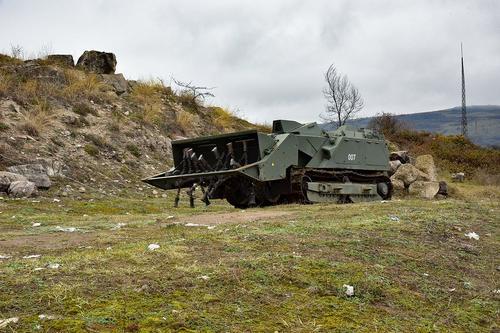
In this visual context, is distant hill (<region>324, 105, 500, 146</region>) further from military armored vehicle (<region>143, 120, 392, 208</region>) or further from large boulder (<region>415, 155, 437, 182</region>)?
military armored vehicle (<region>143, 120, 392, 208</region>)

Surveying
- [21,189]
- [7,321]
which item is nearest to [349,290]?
[7,321]

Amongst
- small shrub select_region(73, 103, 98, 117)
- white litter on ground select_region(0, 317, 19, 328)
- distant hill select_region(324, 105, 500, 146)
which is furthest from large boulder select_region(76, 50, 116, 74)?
distant hill select_region(324, 105, 500, 146)

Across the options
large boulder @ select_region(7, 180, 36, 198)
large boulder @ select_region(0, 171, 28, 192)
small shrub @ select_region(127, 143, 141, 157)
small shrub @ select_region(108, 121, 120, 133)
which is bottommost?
large boulder @ select_region(7, 180, 36, 198)

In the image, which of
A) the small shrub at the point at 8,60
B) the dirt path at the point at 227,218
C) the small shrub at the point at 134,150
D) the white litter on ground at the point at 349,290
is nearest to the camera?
the white litter on ground at the point at 349,290

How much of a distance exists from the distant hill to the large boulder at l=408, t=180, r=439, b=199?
9321 centimetres

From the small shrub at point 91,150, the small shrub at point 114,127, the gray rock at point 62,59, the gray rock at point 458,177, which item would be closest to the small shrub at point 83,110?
the small shrub at point 114,127

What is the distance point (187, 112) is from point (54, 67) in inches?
214

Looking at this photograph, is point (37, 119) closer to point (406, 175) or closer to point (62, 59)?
point (62, 59)

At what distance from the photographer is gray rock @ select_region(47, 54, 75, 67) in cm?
2255

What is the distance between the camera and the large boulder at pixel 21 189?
466 inches

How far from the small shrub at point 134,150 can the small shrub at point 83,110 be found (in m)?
1.85

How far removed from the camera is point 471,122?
421ft

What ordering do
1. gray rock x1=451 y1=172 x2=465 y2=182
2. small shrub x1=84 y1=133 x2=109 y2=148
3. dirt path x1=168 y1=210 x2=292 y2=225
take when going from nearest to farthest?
dirt path x1=168 y1=210 x2=292 y2=225
small shrub x1=84 y1=133 x2=109 y2=148
gray rock x1=451 y1=172 x2=465 y2=182

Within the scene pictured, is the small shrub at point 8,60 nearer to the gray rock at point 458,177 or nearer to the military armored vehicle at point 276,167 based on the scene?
the military armored vehicle at point 276,167
